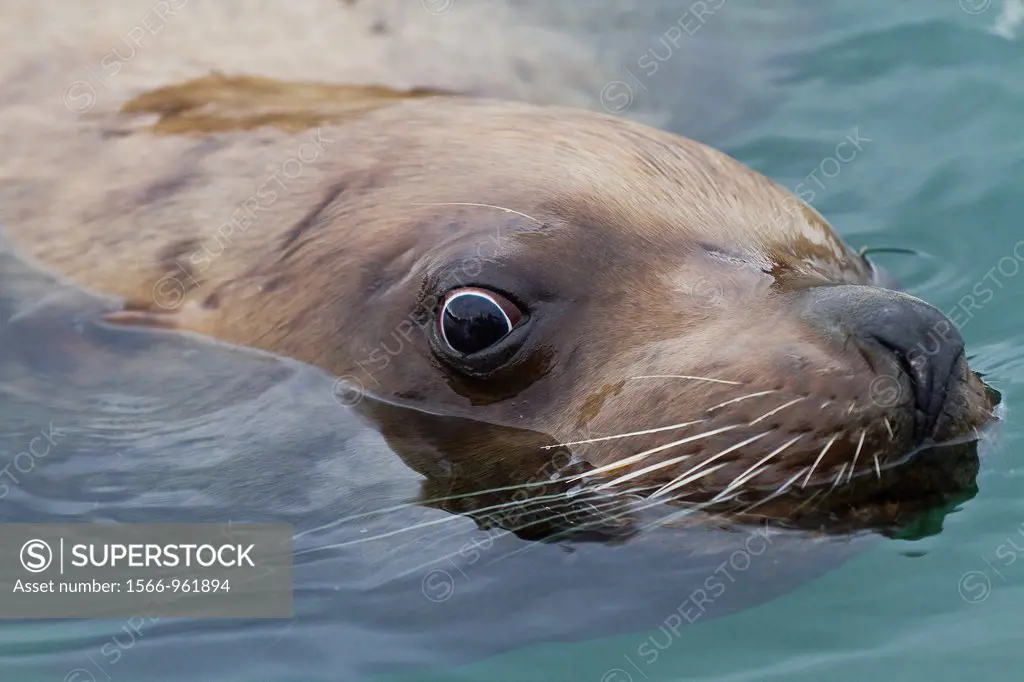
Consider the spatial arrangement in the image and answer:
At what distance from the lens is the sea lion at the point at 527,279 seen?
384 cm

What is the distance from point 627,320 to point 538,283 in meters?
0.25

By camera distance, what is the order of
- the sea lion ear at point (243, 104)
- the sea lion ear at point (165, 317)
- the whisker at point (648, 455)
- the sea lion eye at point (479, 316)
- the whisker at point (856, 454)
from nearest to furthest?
the whisker at point (856, 454)
the whisker at point (648, 455)
the sea lion eye at point (479, 316)
the sea lion ear at point (165, 317)
the sea lion ear at point (243, 104)

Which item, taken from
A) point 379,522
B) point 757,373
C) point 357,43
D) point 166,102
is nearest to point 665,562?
point 757,373

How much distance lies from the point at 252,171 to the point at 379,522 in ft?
4.07

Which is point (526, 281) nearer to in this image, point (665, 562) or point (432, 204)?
point (432, 204)

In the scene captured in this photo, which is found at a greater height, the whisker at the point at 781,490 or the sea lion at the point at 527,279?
the sea lion at the point at 527,279

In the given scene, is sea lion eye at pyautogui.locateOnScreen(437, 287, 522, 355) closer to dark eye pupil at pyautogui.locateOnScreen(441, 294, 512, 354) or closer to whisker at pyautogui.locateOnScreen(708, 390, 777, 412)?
dark eye pupil at pyautogui.locateOnScreen(441, 294, 512, 354)

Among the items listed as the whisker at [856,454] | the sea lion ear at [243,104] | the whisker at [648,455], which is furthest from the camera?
the sea lion ear at [243,104]

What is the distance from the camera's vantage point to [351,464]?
14.1ft

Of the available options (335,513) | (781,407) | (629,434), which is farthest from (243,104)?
(781,407)

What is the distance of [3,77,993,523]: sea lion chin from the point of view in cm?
384

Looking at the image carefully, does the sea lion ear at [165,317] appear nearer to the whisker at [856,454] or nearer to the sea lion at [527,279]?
the sea lion at [527,279]

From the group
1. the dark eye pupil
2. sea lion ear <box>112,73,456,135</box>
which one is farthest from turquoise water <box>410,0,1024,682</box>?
sea lion ear <box>112,73,456,135</box>

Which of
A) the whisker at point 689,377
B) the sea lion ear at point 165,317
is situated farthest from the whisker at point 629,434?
the sea lion ear at point 165,317
